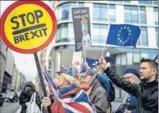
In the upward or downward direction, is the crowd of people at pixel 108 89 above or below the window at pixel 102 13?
below

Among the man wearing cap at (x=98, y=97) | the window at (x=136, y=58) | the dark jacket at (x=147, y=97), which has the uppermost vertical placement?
the dark jacket at (x=147, y=97)

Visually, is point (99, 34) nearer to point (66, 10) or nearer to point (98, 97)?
point (66, 10)

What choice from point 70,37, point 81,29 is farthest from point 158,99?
point 70,37

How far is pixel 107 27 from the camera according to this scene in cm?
4056

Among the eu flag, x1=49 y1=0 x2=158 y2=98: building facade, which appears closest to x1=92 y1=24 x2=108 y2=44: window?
x1=49 y1=0 x2=158 y2=98: building facade

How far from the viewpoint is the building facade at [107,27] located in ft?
128

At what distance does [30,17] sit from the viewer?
270cm

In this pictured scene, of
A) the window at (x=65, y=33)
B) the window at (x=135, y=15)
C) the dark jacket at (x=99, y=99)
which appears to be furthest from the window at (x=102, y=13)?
the dark jacket at (x=99, y=99)

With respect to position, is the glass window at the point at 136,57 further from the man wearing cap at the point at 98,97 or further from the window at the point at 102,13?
the man wearing cap at the point at 98,97

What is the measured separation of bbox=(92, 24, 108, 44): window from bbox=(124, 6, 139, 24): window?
382 centimetres

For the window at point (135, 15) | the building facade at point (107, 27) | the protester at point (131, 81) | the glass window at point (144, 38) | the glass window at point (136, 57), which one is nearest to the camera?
the protester at point (131, 81)

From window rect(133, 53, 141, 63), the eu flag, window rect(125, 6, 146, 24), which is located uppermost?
window rect(125, 6, 146, 24)

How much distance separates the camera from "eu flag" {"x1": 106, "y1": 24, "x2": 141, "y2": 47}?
18.0ft

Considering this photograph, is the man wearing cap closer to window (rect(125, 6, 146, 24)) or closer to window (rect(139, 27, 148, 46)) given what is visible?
window (rect(139, 27, 148, 46))
